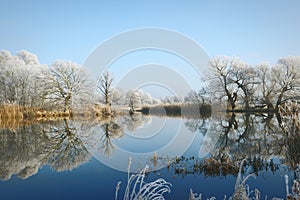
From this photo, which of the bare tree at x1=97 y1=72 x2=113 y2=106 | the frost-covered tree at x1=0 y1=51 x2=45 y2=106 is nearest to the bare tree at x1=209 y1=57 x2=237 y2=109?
the bare tree at x1=97 y1=72 x2=113 y2=106

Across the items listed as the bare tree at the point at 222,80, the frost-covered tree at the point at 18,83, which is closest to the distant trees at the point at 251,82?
the bare tree at the point at 222,80

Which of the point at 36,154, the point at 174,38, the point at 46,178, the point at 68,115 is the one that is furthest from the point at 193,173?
the point at 68,115

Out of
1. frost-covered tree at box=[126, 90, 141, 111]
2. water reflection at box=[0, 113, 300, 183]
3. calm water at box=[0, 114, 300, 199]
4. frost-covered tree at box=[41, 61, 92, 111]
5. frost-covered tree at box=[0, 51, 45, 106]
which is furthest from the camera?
frost-covered tree at box=[126, 90, 141, 111]

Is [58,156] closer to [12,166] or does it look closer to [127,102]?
[12,166]

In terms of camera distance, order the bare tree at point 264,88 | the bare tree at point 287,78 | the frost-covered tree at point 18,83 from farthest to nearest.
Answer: the bare tree at point 264,88, the bare tree at point 287,78, the frost-covered tree at point 18,83

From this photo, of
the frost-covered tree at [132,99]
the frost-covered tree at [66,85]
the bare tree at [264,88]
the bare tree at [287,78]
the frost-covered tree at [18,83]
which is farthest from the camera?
the frost-covered tree at [132,99]

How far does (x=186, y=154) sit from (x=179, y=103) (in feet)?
85.1

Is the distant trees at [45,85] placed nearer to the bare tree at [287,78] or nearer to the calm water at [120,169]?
the calm water at [120,169]

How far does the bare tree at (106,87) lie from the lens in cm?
2784

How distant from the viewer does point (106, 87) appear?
28.5m

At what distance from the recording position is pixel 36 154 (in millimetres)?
7086

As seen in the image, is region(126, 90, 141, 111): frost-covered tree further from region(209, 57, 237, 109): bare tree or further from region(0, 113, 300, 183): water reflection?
region(0, 113, 300, 183): water reflection

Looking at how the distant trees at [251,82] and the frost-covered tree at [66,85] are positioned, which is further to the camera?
the distant trees at [251,82]

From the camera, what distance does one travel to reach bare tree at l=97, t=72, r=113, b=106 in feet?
91.4
